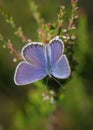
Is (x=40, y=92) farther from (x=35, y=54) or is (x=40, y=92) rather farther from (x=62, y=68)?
(x=62, y=68)

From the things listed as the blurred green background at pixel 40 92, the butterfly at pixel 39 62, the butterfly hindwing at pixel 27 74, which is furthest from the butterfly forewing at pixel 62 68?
the blurred green background at pixel 40 92

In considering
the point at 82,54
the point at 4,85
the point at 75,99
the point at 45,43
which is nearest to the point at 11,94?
the point at 4,85

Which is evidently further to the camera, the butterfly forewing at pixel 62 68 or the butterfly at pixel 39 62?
the butterfly at pixel 39 62

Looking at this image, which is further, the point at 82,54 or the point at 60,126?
the point at 60,126

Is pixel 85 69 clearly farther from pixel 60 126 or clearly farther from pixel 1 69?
pixel 1 69

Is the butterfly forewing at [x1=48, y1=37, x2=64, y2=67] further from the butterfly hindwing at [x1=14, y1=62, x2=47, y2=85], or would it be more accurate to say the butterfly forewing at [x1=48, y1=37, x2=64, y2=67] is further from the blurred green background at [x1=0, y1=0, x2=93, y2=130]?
the blurred green background at [x1=0, y1=0, x2=93, y2=130]

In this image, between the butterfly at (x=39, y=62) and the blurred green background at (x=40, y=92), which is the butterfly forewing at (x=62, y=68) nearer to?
the butterfly at (x=39, y=62)

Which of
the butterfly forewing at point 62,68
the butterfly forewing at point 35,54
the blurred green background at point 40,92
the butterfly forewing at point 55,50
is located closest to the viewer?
the butterfly forewing at point 62,68

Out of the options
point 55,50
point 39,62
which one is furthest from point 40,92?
point 55,50
